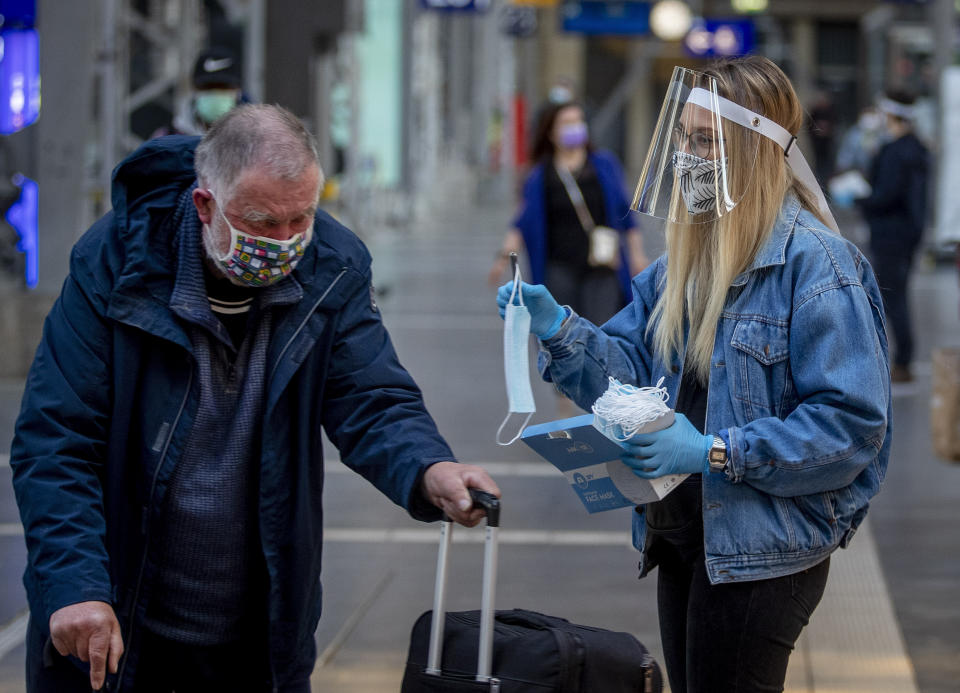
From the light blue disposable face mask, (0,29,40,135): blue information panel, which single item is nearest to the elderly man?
the light blue disposable face mask

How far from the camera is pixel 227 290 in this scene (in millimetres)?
2865

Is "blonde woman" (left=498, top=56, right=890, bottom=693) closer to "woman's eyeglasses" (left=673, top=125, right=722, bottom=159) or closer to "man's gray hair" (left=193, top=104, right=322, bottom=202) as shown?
"woman's eyeglasses" (left=673, top=125, right=722, bottom=159)

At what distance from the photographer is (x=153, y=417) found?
2748 mm

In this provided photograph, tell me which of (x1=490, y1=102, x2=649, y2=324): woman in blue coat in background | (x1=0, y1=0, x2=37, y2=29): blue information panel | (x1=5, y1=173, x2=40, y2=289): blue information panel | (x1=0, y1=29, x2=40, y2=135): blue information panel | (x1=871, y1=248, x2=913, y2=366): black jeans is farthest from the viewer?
(x1=0, y1=29, x2=40, y2=135): blue information panel

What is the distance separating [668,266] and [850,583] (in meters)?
3.24

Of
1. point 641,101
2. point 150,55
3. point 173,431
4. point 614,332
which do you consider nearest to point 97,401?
point 173,431

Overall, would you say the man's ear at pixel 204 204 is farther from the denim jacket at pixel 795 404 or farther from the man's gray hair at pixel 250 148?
the denim jacket at pixel 795 404

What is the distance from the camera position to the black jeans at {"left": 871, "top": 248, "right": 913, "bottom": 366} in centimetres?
1038

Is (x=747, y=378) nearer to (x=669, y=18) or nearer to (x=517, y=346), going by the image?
(x=517, y=346)

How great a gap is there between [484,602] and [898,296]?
8627 mm

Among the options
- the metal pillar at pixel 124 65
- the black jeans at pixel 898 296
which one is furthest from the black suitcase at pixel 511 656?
the black jeans at pixel 898 296

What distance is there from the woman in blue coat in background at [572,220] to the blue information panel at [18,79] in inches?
186

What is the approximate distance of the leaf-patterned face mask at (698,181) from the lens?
286cm

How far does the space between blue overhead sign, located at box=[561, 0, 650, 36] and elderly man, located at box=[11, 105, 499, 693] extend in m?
28.7
